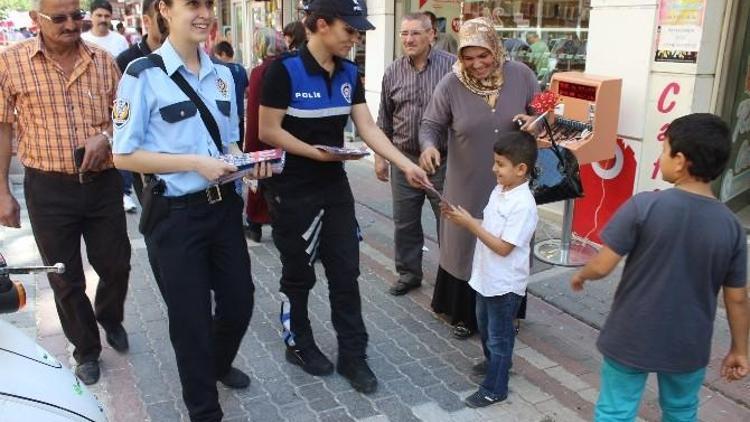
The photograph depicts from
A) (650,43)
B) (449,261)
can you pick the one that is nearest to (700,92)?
(650,43)

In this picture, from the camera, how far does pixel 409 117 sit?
444 centimetres

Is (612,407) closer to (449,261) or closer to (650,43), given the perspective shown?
(449,261)

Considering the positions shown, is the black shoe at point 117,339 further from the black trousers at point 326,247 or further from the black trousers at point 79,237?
the black trousers at point 326,247

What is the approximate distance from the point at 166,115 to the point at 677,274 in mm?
2007

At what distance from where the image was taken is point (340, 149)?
3109mm

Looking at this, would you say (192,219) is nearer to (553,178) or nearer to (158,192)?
(158,192)

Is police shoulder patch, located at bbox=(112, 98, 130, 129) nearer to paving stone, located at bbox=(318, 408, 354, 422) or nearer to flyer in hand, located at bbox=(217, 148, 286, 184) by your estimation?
flyer in hand, located at bbox=(217, 148, 286, 184)

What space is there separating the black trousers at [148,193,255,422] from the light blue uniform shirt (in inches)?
5.9

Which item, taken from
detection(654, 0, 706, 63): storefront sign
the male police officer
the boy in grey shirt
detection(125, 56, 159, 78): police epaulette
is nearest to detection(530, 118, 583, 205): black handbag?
the male police officer

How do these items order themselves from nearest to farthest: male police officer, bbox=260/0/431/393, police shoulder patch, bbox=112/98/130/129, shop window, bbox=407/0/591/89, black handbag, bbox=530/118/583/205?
police shoulder patch, bbox=112/98/130/129 → male police officer, bbox=260/0/431/393 → black handbag, bbox=530/118/583/205 → shop window, bbox=407/0/591/89

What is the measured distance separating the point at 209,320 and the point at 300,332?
78cm

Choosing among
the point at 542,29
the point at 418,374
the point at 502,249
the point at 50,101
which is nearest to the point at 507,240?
the point at 502,249

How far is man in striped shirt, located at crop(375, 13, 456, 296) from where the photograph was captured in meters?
4.35

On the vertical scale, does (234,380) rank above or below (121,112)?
below
